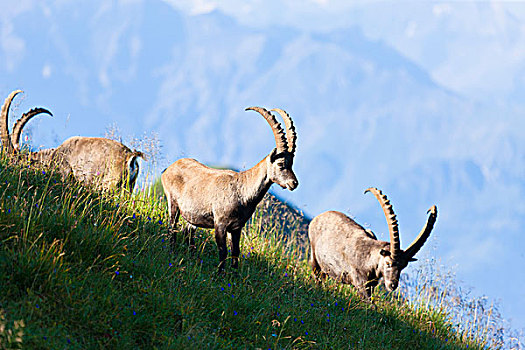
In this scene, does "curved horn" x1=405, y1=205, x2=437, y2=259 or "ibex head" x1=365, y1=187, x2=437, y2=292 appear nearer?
"ibex head" x1=365, y1=187, x2=437, y2=292

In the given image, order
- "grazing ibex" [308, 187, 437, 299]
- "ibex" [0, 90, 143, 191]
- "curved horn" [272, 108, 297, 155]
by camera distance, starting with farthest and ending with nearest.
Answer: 1. "ibex" [0, 90, 143, 191]
2. "grazing ibex" [308, 187, 437, 299]
3. "curved horn" [272, 108, 297, 155]

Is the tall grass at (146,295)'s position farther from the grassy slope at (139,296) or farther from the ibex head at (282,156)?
the ibex head at (282,156)

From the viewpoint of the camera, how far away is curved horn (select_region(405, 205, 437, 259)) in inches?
338

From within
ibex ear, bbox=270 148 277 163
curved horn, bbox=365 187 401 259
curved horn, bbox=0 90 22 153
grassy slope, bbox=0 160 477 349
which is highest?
curved horn, bbox=365 187 401 259

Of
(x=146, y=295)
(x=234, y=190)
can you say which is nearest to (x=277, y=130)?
(x=234, y=190)

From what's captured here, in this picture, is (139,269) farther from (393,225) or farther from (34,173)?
(393,225)

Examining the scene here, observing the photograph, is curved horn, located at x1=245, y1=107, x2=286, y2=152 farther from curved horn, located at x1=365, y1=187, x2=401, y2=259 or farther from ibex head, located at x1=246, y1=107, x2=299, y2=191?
curved horn, located at x1=365, y1=187, x2=401, y2=259

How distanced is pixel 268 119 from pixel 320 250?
3.56 metres

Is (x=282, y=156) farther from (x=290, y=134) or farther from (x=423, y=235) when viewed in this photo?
(x=423, y=235)

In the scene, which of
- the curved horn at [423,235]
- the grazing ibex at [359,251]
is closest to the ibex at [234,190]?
the grazing ibex at [359,251]

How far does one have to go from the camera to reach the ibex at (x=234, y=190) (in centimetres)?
685

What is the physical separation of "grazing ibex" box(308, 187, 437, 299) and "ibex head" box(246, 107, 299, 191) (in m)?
2.23

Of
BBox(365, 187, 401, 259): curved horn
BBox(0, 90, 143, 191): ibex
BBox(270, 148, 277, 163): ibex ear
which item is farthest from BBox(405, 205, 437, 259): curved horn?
BBox(0, 90, 143, 191): ibex

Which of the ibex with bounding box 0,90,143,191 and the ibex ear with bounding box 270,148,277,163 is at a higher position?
the ibex ear with bounding box 270,148,277,163
